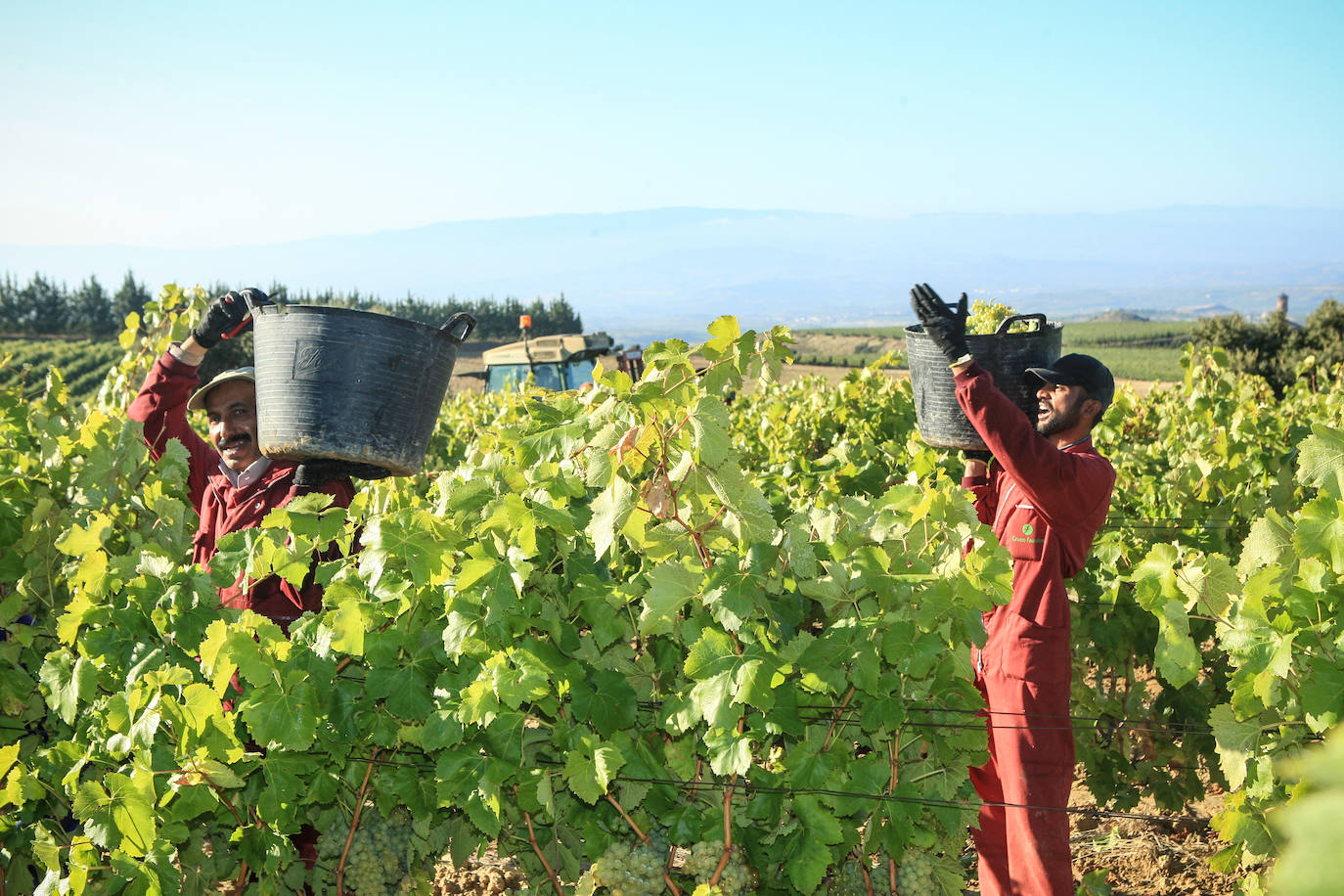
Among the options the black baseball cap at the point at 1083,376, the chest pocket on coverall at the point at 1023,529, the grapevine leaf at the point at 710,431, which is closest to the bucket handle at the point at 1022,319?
the black baseball cap at the point at 1083,376

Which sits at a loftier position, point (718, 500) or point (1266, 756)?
point (718, 500)

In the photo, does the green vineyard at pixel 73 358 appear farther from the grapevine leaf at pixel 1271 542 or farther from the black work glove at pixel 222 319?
the grapevine leaf at pixel 1271 542

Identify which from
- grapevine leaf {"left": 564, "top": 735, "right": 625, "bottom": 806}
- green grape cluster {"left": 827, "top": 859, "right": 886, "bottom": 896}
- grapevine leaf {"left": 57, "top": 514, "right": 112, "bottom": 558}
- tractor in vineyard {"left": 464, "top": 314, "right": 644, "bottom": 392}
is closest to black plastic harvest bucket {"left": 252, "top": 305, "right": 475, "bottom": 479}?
grapevine leaf {"left": 57, "top": 514, "right": 112, "bottom": 558}

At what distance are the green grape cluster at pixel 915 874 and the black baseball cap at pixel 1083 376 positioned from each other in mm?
1557

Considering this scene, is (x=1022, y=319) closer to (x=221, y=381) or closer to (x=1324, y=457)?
(x=1324, y=457)

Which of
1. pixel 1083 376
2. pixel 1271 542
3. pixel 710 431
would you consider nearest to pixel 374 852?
pixel 710 431

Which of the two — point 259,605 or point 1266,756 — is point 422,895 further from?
point 1266,756

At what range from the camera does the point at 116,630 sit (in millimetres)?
2344

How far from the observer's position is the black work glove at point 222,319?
3.24 metres

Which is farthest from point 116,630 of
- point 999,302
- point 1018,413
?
point 999,302

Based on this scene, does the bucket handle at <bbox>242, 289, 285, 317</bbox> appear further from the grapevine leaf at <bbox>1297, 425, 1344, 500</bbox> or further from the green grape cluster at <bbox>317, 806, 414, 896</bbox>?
the grapevine leaf at <bbox>1297, 425, 1344, 500</bbox>

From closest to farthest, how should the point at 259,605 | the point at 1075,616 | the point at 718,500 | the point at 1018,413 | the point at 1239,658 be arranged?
1. the point at 718,500
2. the point at 1239,658
3. the point at 1018,413
4. the point at 259,605
5. the point at 1075,616

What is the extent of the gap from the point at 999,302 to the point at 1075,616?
5.12ft

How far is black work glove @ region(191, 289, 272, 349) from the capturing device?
3240 millimetres
